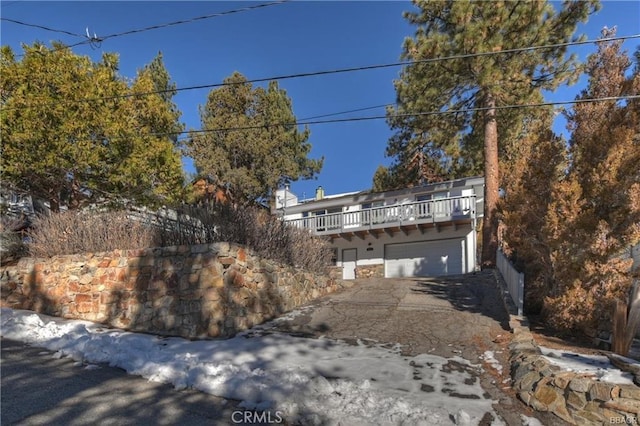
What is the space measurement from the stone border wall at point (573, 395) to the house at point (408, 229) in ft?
47.6

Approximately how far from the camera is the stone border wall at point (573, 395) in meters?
3.70

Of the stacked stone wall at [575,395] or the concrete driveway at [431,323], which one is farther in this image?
the concrete driveway at [431,323]

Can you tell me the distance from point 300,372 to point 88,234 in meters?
6.80

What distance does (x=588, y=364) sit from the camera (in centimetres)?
471

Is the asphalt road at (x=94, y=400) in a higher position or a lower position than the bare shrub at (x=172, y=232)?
lower

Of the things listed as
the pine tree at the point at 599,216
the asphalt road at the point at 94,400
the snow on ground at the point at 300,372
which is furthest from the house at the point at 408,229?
the asphalt road at the point at 94,400

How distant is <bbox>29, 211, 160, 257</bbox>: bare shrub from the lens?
29.5ft

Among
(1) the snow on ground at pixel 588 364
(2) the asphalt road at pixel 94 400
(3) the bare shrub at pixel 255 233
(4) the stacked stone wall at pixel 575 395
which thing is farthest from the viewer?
(3) the bare shrub at pixel 255 233

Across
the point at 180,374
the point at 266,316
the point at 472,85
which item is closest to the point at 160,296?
the point at 266,316

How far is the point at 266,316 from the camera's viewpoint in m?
8.37

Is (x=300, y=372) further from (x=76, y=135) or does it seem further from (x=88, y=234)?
(x=76, y=135)

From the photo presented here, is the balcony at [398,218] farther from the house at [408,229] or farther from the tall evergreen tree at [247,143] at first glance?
the tall evergreen tree at [247,143]

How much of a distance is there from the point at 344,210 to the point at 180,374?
17.2 m

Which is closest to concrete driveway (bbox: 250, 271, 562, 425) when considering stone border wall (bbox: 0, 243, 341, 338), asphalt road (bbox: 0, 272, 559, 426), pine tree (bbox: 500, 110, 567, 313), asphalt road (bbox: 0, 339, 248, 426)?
asphalt road (bbox: 0, 272, 559, 426)
